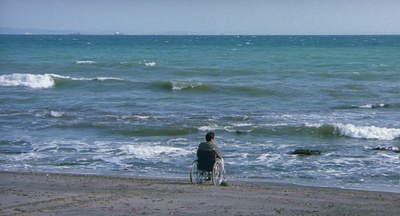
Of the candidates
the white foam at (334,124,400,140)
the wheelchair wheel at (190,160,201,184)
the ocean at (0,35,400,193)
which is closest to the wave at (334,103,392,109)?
the ocean at (0,35,400,193)

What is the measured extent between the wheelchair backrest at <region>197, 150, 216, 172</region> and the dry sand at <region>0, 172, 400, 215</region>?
0.41 metres

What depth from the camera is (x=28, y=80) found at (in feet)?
127

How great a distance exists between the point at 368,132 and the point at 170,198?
10.8 meters

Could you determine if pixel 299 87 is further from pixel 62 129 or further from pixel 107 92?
pixel 62 129

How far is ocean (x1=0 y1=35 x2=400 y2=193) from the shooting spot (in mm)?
15539

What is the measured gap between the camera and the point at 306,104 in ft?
92.2

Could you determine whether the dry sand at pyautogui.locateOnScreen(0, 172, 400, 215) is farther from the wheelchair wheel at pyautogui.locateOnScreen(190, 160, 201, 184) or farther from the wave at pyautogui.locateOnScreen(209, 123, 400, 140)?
the wave at pyautogui.locateOnScreen(209, 123, 400, 140)

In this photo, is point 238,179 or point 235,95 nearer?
point 238,179

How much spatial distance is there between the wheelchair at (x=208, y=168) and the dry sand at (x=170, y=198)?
25 centimetres

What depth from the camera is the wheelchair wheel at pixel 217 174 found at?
42.0 ft

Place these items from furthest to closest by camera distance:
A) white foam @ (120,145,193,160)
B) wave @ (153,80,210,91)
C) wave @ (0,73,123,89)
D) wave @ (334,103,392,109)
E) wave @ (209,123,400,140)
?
1. wave @ (0,73,123,89)
2. wave @ (153,80,210,91)
3. wave @ (334,103,392,109)
4. wave @ (209,123,400,140)
5. white foam @ (120,145,193,160)

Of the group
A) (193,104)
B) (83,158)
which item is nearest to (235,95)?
(193,104)

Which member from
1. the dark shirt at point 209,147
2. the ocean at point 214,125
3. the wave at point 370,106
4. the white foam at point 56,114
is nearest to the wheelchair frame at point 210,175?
the dark shirt at point 209,147

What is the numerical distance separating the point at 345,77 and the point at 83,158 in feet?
85.9
